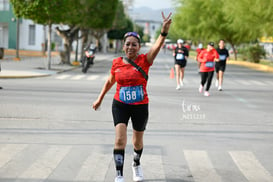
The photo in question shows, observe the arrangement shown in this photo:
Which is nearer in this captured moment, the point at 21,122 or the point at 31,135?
the point at 31,135

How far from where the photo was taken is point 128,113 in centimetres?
594

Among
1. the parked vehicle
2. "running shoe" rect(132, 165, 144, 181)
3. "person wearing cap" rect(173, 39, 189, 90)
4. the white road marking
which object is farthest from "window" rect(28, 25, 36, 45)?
"running shoe" rect(132, 165, 144, 181)

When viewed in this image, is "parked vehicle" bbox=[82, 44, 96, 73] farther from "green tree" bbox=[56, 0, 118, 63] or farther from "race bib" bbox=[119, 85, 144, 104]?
"race bib" bbox=[119, 85, 144, 104]

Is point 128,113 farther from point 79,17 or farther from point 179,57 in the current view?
point 79,17

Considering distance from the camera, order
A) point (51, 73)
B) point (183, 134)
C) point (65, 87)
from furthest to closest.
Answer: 1. point (51, 73)
2. point (65, 87)
3. point (183, 134)

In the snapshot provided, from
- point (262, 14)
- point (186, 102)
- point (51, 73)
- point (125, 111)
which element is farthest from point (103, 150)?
point (262, 14)

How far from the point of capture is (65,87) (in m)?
18.8

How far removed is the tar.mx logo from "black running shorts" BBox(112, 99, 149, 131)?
5.74 metres

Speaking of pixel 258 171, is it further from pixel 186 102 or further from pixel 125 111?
pixel 186 102

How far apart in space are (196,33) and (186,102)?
165 ft

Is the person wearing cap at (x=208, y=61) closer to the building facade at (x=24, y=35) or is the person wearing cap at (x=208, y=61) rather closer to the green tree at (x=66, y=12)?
the green tree at (x=66, y=12)

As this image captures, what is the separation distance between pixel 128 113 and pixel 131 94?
0.81 ft

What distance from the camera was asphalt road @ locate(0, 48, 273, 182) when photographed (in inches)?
254

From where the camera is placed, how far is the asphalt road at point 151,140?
21.1ft
